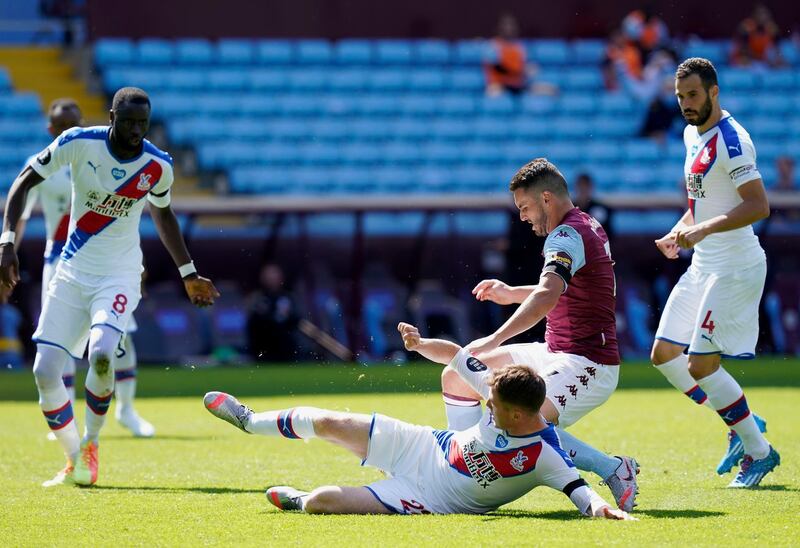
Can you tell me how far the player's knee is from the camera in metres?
6.60

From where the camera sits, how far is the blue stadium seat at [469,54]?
26.0 metres

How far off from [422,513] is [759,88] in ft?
69.6

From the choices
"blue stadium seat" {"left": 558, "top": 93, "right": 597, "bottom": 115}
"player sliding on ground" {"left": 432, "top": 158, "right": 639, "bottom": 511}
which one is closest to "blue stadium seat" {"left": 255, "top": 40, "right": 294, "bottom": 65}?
"blue stadium seat" {"left": 558, "top": 93, "right": 597, "bottom": 115}

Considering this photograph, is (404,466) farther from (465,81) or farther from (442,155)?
(465,81)

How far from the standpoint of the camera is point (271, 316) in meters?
18.0

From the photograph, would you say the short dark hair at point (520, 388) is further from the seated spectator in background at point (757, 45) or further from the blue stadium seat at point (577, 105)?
the seated spectator in background at point (757, 45)

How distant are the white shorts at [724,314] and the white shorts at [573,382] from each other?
969mm

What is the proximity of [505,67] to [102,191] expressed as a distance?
1706 centimetres

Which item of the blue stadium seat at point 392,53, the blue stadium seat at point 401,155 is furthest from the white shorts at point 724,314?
the blue stadium seat at point 392,53

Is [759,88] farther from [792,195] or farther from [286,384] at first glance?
[286,384]

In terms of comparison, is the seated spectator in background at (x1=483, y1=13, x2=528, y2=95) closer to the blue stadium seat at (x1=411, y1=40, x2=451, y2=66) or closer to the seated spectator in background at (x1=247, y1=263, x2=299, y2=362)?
the blue stadium seat at (x1=411, y1=40, x2=451, y2=66)

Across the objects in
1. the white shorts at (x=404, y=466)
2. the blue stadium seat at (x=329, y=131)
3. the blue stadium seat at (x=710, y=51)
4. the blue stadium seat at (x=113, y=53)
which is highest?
the blue stadium seat at (x=710, y=51)

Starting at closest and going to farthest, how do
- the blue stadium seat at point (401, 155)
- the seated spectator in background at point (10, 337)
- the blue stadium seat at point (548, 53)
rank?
1. the seated spectator in background at point (10, 337)
2. the blue stadium seat at point (401, 155)
3. the blue stadium seat at point (548, 53)

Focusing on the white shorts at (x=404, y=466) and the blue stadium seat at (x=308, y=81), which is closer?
Answer: the white shorts at (x=404, y=466)
